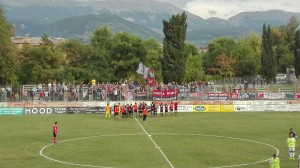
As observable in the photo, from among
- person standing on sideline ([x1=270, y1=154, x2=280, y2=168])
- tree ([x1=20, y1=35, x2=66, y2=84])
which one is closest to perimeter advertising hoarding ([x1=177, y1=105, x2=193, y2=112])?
tree ([x1=20, y1=35, x2=66, y2=84])

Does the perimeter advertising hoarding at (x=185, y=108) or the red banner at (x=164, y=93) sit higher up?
the red banner at (x=164, y=93)

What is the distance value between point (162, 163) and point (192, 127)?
17.2 metres

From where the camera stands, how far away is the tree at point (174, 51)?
2790 inches

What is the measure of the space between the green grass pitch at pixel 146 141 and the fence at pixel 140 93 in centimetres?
560

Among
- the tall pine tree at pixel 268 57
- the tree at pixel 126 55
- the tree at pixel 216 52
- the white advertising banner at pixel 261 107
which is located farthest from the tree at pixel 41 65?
the tree at pixel 216 52

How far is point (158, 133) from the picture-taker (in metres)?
38.6

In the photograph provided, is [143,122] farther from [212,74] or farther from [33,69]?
[212,74]

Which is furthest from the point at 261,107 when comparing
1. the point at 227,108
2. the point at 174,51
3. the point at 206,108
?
the point at 174,51

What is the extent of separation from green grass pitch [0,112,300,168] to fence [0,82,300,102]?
5597 mm

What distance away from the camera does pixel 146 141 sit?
34.2m

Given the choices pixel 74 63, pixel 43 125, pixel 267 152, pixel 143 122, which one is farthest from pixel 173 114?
pixel 74 63

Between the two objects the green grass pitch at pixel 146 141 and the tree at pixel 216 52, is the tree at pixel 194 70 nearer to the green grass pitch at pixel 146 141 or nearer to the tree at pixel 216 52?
the tree at pixel 216 52

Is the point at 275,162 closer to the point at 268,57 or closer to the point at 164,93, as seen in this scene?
the point at 164,93

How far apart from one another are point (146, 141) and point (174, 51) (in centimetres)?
3792
